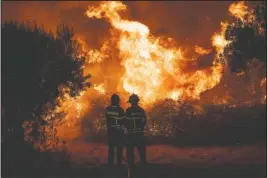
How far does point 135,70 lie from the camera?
43406 mm

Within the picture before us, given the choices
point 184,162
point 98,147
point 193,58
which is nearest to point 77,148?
point 98,147

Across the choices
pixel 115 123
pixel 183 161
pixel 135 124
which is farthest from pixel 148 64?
pixel 135 124

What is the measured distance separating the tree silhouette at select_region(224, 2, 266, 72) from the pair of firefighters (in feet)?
36.9

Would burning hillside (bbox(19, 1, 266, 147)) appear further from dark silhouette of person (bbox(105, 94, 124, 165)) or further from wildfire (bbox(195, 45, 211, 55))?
dark silhouette of person (bbox(105, 94, 124, 165))

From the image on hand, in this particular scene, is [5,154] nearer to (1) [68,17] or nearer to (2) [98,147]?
(2) [98,147]

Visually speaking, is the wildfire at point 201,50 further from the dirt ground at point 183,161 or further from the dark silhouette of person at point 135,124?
the dark silhouette of person at point 135,124

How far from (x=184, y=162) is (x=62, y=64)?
29.1 feet

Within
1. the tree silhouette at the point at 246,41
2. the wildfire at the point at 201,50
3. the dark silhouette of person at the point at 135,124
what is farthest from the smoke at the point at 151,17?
the dark silhouette of person at the point at 135,124

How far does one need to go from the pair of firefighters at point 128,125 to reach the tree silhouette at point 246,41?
1126 cm

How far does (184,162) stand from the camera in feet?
76.2

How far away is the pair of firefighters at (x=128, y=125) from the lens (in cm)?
1953

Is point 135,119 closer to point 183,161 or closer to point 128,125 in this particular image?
point 128,125

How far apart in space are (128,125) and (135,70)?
23.9 m

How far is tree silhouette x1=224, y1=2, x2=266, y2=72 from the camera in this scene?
27.2 meters
